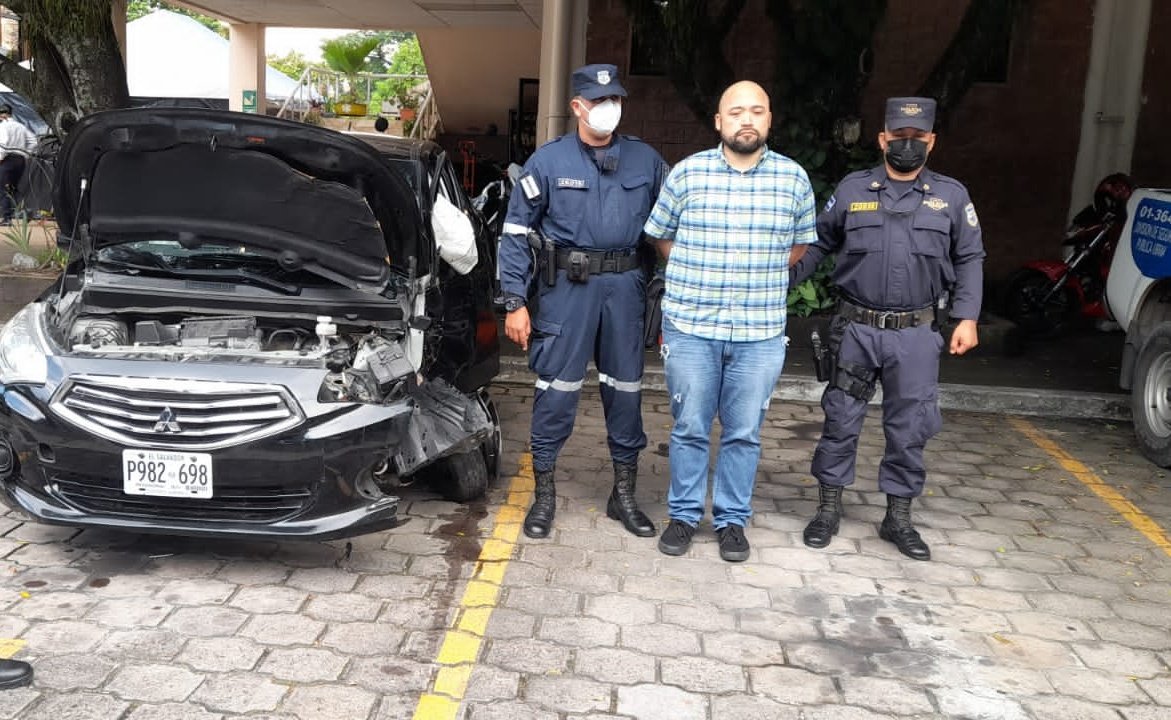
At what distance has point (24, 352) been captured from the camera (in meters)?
4.02

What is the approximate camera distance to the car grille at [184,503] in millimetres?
3842

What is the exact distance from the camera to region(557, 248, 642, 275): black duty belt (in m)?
4.49

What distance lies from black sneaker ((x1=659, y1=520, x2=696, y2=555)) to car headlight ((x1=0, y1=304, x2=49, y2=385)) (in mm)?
2483

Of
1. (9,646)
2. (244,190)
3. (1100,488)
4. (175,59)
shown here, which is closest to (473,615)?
(9,646)

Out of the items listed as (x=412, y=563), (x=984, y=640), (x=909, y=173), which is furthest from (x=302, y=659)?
(x=909, y=173)

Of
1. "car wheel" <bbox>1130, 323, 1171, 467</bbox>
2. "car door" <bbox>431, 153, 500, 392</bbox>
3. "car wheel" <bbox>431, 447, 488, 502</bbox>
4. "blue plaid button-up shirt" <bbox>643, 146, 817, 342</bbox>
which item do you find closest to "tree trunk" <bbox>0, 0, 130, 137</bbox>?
"car door" <bbox>431, 153, 500, 392</bbox>

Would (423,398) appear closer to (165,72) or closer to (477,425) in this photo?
(477,425)

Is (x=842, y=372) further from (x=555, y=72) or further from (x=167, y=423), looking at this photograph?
(x=555, y=72)

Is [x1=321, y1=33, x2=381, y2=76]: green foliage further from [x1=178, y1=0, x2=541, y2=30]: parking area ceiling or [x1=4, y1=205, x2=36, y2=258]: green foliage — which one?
[x1=4, y1=205, x2=36, y2=258]: green foliage

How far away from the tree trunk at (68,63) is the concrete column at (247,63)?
492 inches

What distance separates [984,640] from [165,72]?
21.1 metres

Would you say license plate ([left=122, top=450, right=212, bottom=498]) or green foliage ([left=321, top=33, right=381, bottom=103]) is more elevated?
green foliage ([left=321, top=33, right=381, bottom=103])

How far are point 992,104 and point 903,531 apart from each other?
7247 millimetres

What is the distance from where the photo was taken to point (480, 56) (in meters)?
19.8
